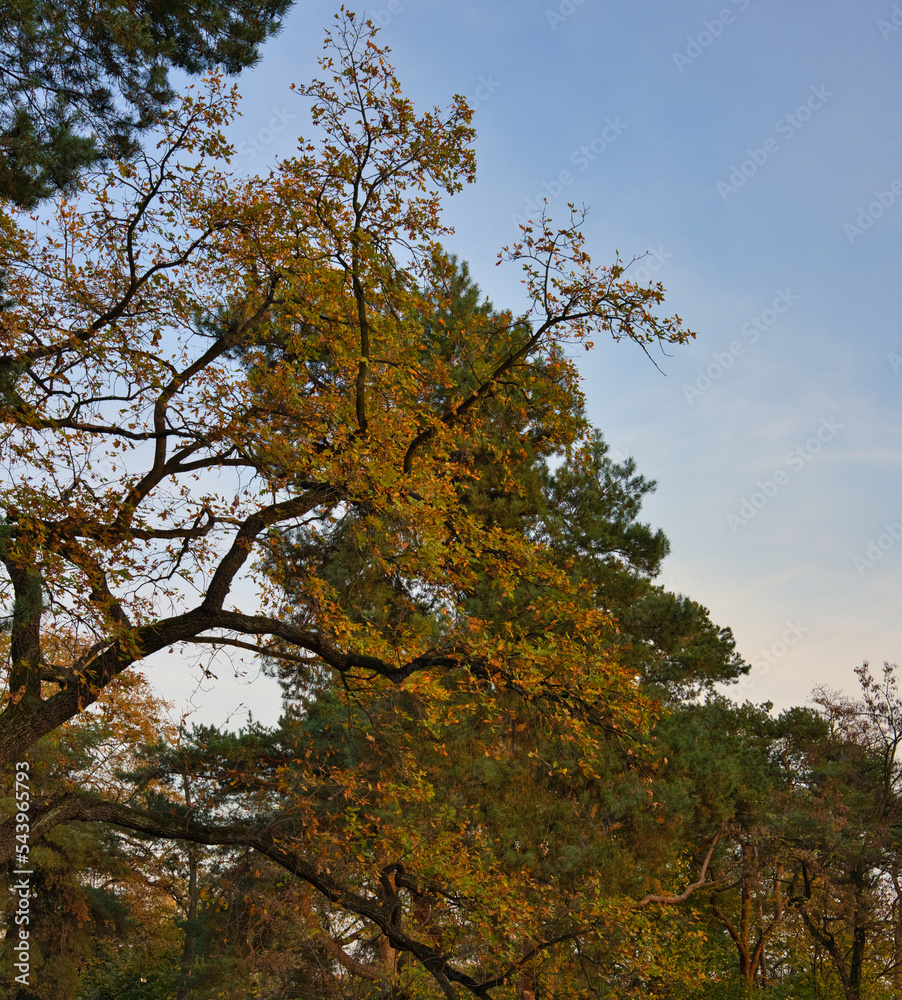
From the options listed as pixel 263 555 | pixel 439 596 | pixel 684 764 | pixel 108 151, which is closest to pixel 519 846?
pixel 684 764

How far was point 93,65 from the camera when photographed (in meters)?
5.60

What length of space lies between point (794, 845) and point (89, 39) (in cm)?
1827

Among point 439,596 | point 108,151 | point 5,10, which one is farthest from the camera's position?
point 439,596

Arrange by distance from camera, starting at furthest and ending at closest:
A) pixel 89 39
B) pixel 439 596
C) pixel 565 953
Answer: pixel 565 953 < pixel 439 596 < pixel 89 39

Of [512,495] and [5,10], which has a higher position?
[512,495]

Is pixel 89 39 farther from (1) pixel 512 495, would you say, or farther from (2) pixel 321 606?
(1) pixel 512 495

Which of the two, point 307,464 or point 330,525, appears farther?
point 330,525

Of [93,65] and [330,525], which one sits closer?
Answer: [93,65]

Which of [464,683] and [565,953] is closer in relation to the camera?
[464,683]

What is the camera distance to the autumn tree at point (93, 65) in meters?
5.14

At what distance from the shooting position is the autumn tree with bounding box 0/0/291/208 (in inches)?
202

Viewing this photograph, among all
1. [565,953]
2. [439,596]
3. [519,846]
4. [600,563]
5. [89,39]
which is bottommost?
[565,953]

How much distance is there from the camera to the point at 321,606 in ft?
23.1

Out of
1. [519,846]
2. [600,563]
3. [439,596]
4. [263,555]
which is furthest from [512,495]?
[263,555]
